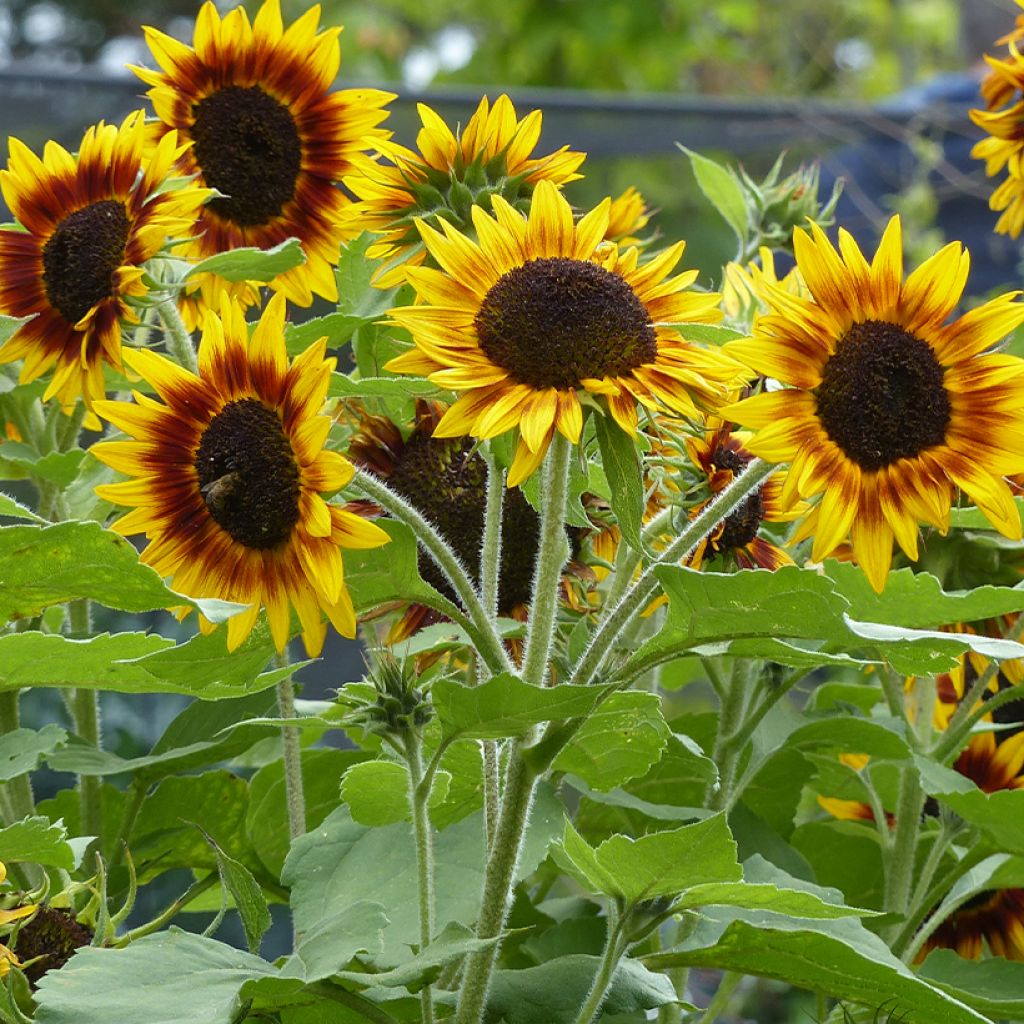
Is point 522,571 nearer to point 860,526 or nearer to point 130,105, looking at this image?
point 860,526

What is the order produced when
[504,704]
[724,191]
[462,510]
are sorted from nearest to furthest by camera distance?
[504,704] < [462,510] < [724,191]

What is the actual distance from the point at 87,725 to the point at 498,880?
0.33 metres

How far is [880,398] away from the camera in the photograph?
24.4 inches

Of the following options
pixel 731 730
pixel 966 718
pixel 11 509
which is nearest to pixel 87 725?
pixel 11 509

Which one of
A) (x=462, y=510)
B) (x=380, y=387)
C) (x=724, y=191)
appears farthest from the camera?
(x=724, y=191)

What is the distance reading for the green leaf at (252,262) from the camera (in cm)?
70

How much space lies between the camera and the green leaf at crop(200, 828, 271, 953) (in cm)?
61

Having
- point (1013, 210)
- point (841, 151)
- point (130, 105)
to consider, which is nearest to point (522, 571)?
point (1013, 210)

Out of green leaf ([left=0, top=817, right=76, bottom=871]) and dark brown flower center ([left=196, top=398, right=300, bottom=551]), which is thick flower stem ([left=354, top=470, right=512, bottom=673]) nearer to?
dark brown flower center ([left=196, top=398, right=300, bottom=551])

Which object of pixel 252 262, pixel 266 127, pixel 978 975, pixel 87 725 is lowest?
pixel 978 975

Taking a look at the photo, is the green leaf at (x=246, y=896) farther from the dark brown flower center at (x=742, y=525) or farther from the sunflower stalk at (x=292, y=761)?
the dark brown flower center at (x=742, y=525)

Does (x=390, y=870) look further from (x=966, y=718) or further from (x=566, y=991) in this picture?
(x=966, y=718)

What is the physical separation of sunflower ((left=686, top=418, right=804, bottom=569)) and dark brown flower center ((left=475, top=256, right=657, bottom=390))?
8cm

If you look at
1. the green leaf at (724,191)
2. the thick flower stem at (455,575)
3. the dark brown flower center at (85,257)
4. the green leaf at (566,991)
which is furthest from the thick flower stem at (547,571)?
the green leaf at (724,191)
